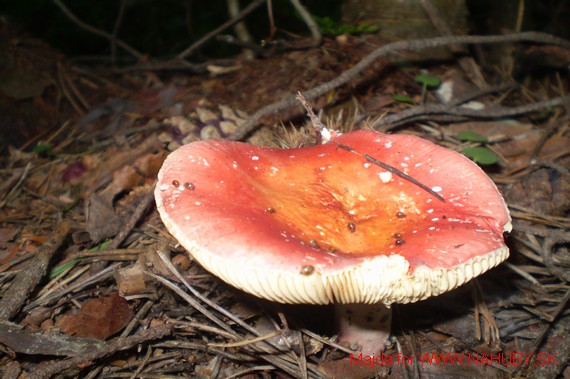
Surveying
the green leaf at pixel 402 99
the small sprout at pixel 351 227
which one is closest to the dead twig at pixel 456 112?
the green leaf at pixel 402 99

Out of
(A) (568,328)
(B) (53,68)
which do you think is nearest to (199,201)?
(A) (568,328)

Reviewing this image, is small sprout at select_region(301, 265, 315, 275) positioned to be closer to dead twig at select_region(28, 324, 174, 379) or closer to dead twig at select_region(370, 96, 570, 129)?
dead twig at select_region(28, 324, 174, 379)

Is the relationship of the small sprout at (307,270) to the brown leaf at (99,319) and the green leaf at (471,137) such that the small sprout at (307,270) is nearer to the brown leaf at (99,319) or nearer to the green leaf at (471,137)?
the brown leaf at (99,319)

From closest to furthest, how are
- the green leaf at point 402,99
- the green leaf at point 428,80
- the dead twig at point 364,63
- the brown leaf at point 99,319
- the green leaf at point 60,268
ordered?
1. the brown leaf at point 99,319
2. the green leaf at point 60,268
3. the dead twig at point 364,63
4. the green leaf at point 402,99
5. the green leaf at point 428,80

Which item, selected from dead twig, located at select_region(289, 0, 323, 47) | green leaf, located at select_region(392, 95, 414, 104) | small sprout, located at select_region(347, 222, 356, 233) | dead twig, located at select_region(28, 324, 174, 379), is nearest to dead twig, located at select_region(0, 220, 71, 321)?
dead twig, located at select_region(28, 324, 174, 379)

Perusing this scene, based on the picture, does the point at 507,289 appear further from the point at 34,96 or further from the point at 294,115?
the point at 34,96

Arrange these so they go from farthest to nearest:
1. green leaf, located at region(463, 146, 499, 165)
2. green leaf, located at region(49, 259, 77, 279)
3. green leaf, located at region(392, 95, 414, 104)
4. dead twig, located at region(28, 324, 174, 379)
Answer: green leaf, located at region(392, 95, 414, 104)
green leaf, located at region(463, 146, 499, 165)
green leaf, located at region(49, 259, 77, 279)
dead twig, located at region(28, 324, 174, 379)

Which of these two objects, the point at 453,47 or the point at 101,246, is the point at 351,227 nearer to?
the point at 101,246
